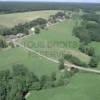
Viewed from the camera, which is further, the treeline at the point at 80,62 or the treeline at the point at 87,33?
the treeline at the point at 87,33

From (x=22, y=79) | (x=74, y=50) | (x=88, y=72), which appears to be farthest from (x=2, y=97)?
(x=74, y=50)

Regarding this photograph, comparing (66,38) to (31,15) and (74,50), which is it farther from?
(31,15)

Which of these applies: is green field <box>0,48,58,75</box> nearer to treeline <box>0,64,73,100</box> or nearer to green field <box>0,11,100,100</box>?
green field <box>0,11,100,100</box>

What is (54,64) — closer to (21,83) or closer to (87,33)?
(21,83)

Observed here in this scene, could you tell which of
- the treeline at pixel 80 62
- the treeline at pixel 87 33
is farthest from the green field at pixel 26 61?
the treeline at pixel 87 33

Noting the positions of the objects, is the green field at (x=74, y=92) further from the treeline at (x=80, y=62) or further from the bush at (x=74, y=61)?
the treeline at (x=80, y=62)
